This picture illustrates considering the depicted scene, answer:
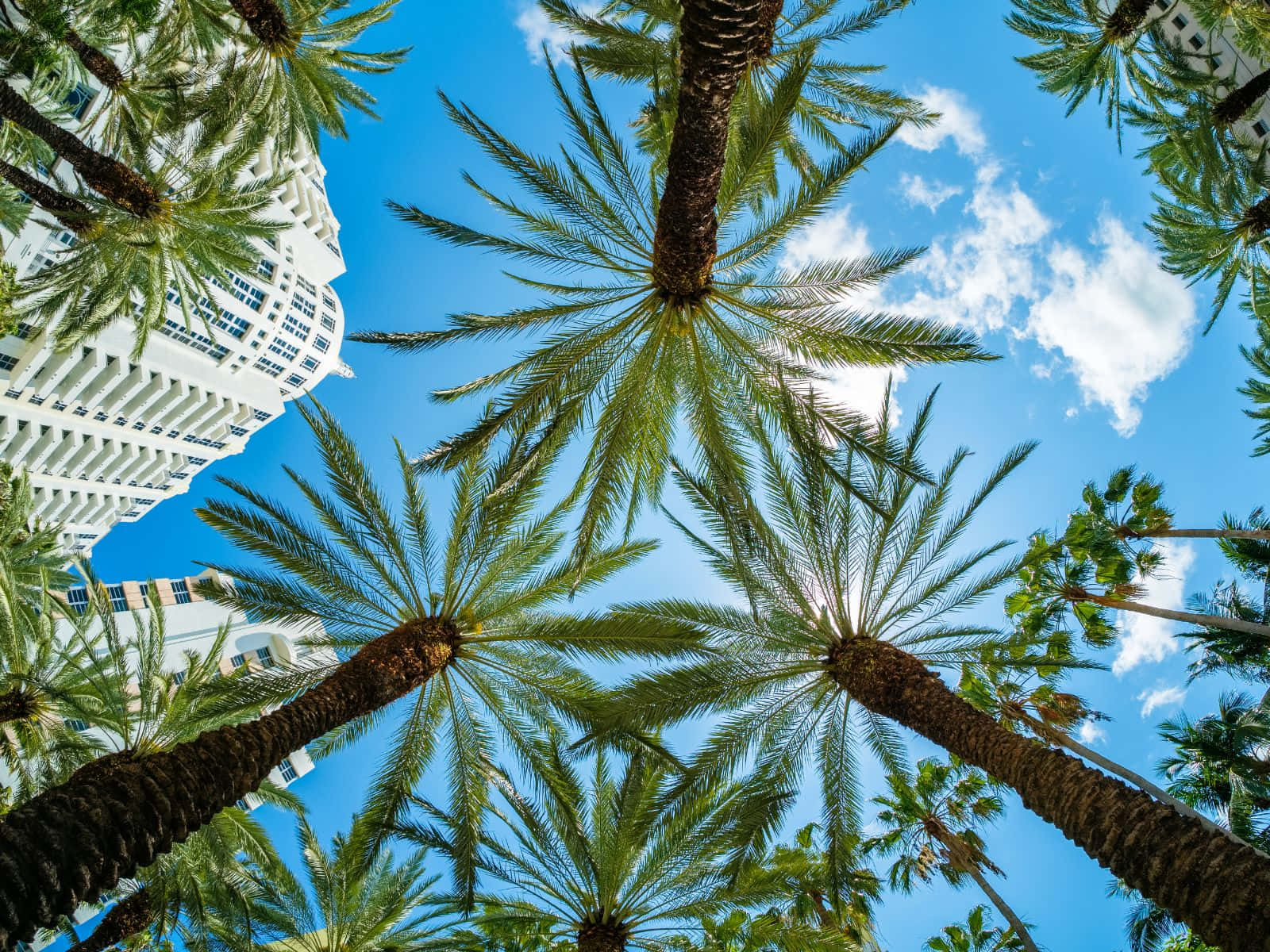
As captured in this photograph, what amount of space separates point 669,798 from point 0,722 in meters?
10.8

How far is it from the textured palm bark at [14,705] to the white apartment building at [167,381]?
2084 cm

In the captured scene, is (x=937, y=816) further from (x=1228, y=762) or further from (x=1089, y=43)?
(x=1089, y=43)

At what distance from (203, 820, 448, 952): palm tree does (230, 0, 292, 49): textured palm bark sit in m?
13.9

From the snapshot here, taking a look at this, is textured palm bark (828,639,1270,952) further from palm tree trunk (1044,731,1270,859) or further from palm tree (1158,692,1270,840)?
palm tree (1158,692,1270,840)

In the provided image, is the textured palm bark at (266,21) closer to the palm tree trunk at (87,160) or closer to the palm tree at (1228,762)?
the palm tree trunk at (87,160)

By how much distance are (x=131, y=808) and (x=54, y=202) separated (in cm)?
1002

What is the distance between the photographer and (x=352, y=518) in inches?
370

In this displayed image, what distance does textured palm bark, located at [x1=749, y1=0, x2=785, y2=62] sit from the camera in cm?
859

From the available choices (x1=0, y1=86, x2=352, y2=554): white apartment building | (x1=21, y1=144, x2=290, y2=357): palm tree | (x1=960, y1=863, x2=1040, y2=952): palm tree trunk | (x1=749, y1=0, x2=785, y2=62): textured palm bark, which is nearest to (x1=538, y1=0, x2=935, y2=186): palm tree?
(x1=749, y1=0, x2=785, y2=62): textured palm bark

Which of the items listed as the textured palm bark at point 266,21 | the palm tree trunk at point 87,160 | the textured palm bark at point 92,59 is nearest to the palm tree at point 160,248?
the palm tree trunk at point 87,160

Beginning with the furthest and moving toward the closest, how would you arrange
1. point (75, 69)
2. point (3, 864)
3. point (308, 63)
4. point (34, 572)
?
point (75, 69), point (308, 63), point (34, 572), point (3, 864)

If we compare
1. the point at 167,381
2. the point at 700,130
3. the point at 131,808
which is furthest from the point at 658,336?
the point at 167,381

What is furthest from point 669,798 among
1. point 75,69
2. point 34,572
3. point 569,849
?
point 75,69

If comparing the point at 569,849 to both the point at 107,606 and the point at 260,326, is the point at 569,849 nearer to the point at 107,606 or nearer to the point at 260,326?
the point at 107,606
